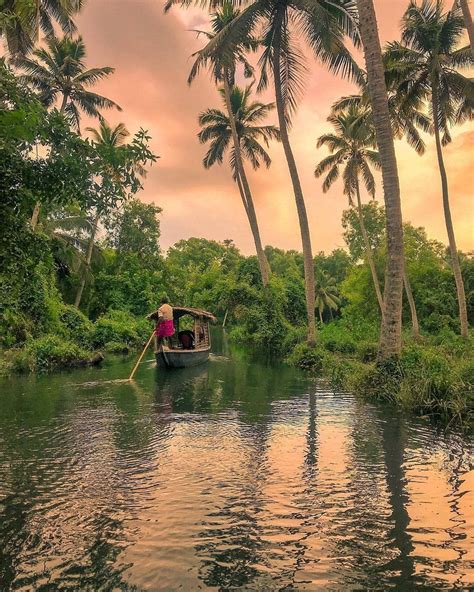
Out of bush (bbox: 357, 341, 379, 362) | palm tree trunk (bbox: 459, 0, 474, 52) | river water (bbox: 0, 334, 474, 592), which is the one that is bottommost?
river water (bbox: 0, 334, 474, 592)

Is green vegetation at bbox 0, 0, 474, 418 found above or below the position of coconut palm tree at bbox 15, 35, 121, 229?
below

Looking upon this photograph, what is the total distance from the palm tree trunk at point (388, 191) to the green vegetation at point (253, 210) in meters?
0.03

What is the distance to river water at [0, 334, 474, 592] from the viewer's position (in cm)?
420

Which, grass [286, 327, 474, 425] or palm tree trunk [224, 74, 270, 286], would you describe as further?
palm tree trunk [224, 74, 270, 286]

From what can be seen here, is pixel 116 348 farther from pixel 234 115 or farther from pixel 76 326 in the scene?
pixel 234 115

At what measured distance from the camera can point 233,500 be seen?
582 centimetres

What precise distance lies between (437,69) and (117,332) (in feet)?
65.9

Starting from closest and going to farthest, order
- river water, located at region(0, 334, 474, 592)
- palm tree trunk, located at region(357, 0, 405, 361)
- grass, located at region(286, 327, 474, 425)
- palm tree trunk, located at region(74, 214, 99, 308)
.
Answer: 1. river water, located at region(0, 334, 474, 592)
2. grass, located at region(286, 327, 474, 425)
3. palm tree trunk, located at region(357, 0, 405, 361)
4. palm tree trunk, located at region(74, 214, 99, 308)

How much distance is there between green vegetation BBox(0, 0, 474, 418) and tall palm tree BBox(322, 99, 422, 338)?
12 cm

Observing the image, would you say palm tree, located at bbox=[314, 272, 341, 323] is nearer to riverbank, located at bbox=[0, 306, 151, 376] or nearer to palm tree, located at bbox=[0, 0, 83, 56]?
riverbank, located at bbox=[0, 306, 151, 376]

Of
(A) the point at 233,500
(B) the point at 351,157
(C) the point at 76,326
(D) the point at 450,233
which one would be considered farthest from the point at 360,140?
(A) the point at 233,500

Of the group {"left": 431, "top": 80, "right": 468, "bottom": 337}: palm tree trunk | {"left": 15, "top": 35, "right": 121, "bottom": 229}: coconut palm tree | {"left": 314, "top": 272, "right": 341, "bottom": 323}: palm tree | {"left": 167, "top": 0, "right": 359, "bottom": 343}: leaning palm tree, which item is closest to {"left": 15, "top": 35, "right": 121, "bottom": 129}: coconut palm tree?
{"left": 15, "top": 35, "right": 121, "bottom": 229}: coconut palm tree

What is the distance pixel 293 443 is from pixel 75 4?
19911 millimetres

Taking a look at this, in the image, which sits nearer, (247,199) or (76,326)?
(76,326)
